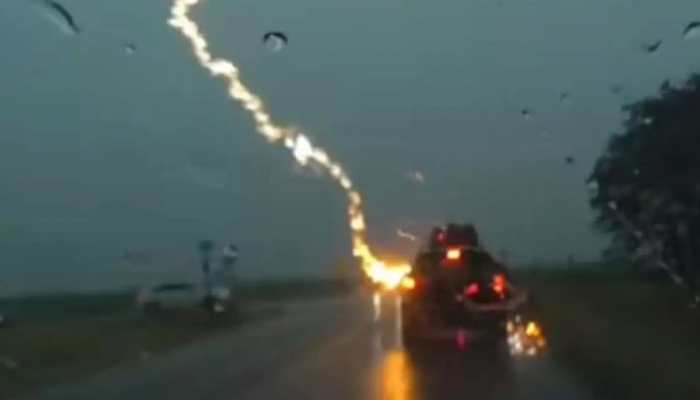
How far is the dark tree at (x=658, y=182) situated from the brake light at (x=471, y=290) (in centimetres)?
782

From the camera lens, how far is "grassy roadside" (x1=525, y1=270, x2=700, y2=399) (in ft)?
61.9

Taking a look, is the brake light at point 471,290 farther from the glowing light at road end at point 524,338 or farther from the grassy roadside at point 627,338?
the grassy roadside at point 627,338

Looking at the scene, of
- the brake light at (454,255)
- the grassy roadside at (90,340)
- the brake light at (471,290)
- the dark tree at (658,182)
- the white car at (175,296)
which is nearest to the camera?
the grassy roadside at (90,340)

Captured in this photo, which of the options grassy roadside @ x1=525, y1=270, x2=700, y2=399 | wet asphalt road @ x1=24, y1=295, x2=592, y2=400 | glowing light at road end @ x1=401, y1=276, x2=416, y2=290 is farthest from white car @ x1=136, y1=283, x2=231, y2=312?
glowing light at road end @ x1=401, y1=276, x2=416, y2=290

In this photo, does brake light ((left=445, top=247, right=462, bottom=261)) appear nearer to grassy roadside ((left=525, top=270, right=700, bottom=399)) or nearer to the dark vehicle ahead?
the dark vehicle ahead

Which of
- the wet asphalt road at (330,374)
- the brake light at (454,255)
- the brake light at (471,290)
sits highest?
the brake light at (454,255)

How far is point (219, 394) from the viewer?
66.1 feet

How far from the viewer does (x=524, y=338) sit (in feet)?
102

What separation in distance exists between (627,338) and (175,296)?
28.7m

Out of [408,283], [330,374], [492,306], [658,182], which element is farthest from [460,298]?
[658,182]

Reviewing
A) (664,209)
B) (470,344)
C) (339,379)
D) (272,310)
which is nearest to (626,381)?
(339,379)

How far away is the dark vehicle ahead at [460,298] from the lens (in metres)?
28.0

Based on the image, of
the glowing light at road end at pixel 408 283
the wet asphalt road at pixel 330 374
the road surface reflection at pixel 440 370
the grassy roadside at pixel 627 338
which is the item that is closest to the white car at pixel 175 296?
the grassy roadside at pixel 627 338

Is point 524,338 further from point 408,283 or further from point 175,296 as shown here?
point 175,296
